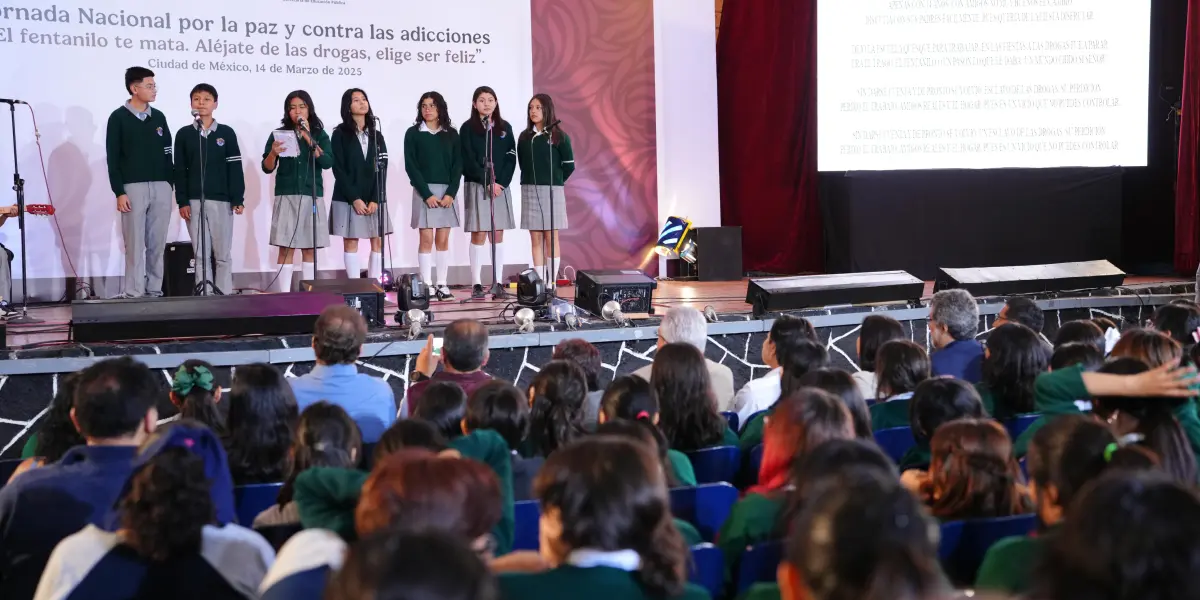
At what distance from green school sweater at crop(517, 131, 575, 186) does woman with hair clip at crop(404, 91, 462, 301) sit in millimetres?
462

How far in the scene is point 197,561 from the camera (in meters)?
1.78

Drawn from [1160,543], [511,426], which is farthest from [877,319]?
[1160,543]

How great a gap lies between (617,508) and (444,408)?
1351 millimetres

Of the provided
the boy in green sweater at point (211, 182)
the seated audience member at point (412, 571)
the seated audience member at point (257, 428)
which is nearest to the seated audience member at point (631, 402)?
the seated audience member at point (257, 428)

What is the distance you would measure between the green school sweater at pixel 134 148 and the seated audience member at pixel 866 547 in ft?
20.6

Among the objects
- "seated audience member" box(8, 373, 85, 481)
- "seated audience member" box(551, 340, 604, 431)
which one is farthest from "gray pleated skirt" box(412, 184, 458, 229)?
"seated audience member" box(8, 373, 85, 481)

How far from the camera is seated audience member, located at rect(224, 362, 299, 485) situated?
268 cm

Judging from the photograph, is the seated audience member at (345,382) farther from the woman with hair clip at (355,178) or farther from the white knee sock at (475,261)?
the white knee sock at (475,261)

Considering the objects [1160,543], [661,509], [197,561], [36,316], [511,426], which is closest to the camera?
[1160,543]

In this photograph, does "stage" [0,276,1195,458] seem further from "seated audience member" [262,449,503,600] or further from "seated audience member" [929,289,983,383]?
"seated audience member" [262,449,503,600]

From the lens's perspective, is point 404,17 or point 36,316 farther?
point 404,17

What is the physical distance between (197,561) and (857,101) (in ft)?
23.2

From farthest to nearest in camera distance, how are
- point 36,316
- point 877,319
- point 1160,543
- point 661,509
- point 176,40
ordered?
point 176,40 → point 36,316 → point 877,319 → point 661,509 → point 1160,543

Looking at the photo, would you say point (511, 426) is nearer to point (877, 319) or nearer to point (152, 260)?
point (877, 319)
